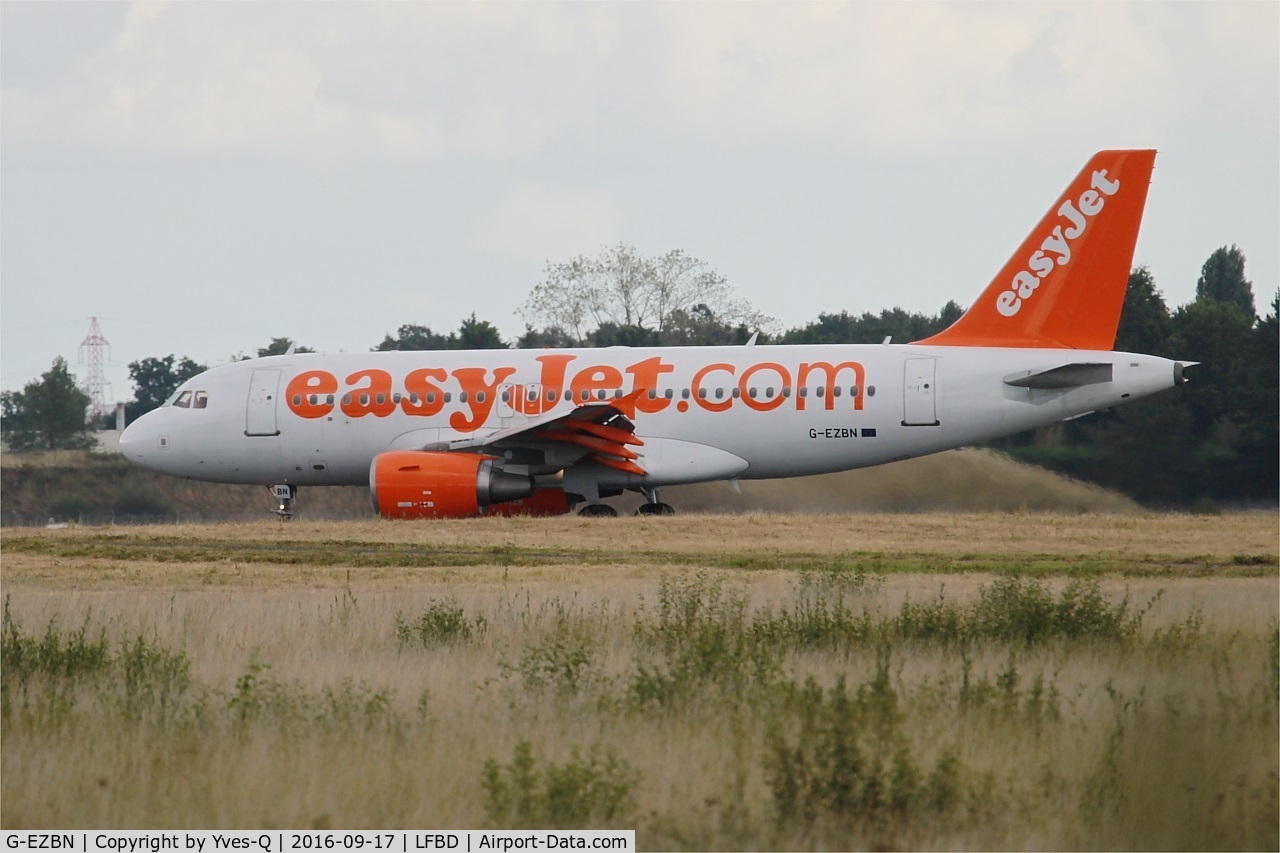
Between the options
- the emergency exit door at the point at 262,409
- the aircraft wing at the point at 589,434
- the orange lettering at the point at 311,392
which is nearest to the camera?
the aircraft wing at the point at 589,434

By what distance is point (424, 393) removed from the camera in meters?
28.8

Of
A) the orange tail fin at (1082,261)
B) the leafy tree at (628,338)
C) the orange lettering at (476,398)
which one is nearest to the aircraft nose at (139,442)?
the orange lettering at (476,398)

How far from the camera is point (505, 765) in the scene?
8.05 meters

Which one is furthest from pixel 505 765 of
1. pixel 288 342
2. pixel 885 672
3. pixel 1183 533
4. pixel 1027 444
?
pixel 288 342

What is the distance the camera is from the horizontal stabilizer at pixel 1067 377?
25625 millimetres

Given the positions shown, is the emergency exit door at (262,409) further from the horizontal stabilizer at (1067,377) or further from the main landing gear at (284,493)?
the horizontal stabilizer at (1067,377)

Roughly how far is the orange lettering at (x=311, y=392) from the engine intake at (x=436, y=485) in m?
2.74

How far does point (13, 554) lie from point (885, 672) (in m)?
16.5

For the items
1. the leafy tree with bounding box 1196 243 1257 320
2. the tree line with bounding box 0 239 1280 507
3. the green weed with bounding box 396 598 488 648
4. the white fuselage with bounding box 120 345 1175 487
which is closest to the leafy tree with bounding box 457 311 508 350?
the tree line with bounding box 0 239 1280 507

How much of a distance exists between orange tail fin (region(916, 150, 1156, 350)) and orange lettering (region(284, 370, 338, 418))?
13039mm

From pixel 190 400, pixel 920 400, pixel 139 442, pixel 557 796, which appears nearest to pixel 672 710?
pixel 557 796

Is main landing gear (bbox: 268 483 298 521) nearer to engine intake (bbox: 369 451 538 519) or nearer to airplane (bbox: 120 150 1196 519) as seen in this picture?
airplane (bbox: 120 150 1196 519)

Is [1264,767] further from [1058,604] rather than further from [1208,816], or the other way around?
[1058,604]

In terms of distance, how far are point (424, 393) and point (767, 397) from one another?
6824mm
